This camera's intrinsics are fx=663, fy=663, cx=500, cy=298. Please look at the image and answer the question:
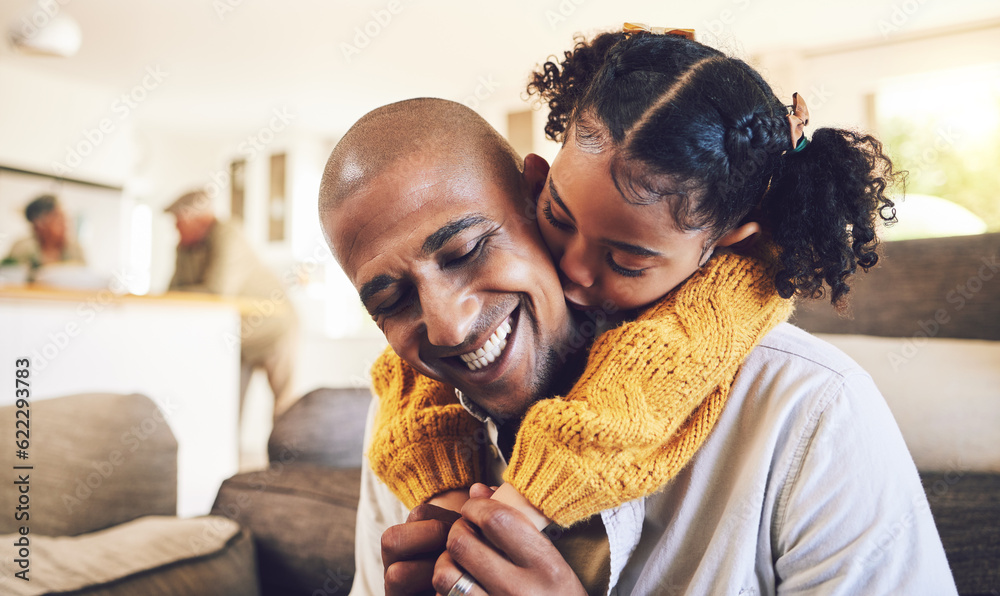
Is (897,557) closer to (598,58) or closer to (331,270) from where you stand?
(598,58)

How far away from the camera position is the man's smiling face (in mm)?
1065

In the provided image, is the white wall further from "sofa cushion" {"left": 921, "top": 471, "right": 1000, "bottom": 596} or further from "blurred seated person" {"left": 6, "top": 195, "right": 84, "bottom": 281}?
"blurred seated person" {"left": 6, "top": 195, "right": 84, "bottom": 281}

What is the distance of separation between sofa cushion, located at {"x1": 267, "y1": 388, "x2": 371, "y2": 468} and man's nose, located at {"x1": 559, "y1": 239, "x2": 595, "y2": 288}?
162 cm

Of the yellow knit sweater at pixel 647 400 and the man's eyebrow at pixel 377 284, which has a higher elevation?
the man's eyebrow at pixel 377 284

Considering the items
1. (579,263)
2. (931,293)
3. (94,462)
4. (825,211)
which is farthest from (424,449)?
(931,293)

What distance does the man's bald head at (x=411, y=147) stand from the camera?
43.6 inches

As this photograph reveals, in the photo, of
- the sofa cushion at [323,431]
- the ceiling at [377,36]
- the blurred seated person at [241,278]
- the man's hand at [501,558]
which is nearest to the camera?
the man's hand at [501,558]

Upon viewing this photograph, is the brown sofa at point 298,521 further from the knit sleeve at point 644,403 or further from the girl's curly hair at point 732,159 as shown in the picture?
the girl's curly hair at point 732,159

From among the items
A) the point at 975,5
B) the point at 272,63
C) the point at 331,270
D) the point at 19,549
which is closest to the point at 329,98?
the point at 272,63

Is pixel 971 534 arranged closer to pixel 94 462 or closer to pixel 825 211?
pixel 825 211

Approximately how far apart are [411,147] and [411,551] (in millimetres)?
654

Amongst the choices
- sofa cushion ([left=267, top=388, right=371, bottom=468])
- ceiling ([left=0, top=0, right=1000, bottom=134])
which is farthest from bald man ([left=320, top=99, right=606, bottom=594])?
ceiling ([left=0, top=0, right=1000, bottom=134])

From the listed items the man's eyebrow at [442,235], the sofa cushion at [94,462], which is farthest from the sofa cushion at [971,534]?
the sofa cushion at [94,462]

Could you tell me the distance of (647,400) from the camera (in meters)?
0.96
